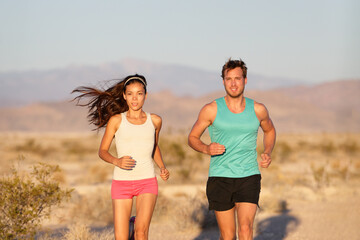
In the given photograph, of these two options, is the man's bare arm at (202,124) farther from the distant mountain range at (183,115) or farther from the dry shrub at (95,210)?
the distant mountain range at (183,115)

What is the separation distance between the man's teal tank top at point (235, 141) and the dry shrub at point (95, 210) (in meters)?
6.28

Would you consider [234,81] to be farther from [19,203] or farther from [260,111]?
[19,203]

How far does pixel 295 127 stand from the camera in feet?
349

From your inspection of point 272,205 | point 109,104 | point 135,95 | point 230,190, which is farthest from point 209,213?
point 135,95

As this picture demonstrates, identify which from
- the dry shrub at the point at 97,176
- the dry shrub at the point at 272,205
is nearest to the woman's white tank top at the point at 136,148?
the dry shrub at the point at 272,205

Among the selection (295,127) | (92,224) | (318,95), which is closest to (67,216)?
(92,224)

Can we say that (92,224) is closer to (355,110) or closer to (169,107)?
(169,107)

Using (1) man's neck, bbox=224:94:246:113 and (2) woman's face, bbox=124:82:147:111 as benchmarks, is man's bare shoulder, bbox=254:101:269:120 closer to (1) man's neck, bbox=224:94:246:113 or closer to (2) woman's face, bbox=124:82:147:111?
(1) man's neck, bbox=224:94:246:113

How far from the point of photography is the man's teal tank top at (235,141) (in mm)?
6141

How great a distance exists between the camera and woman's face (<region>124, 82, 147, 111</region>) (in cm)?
627

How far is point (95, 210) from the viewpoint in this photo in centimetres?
1245

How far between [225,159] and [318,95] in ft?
469

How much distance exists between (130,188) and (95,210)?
6649 millimetres

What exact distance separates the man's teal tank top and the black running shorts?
0.05m
